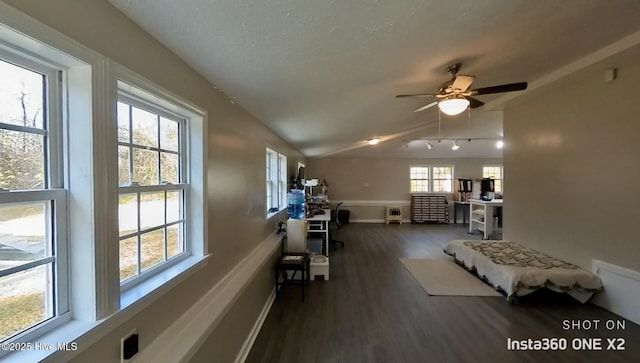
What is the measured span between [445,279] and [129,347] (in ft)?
13.0

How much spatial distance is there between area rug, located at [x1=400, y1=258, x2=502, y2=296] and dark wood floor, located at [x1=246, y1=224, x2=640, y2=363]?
0.55 ft

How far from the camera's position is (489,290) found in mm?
3678

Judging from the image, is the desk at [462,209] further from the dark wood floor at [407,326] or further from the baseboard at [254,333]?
the baseboard at [254,333]

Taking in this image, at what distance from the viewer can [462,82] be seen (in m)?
2.50

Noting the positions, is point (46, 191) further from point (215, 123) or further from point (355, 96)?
point (355, 96)

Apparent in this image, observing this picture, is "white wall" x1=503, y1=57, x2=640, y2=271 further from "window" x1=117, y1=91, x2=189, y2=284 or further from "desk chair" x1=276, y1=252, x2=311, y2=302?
"window" x1=117, y1=91, x2=189, y2=284

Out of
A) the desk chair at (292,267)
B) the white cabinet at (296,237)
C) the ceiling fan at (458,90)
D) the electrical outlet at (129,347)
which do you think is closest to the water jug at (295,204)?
the white cabinet at (296,237)

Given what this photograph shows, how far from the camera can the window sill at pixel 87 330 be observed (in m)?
0.84

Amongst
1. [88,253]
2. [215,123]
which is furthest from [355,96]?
[88,253]

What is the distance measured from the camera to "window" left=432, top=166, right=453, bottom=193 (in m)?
9.74

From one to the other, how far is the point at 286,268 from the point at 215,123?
206 centimetres

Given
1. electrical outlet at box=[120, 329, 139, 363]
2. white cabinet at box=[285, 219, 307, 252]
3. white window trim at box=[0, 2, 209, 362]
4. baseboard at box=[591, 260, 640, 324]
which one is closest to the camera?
white window trim at box=[0, 2, 209, 362]

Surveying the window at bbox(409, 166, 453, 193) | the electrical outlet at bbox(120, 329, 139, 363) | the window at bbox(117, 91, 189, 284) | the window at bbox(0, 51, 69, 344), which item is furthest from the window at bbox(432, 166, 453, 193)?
the window at bbox(0, 51, 69, 344)

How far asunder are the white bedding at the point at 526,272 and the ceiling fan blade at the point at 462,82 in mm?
2271
